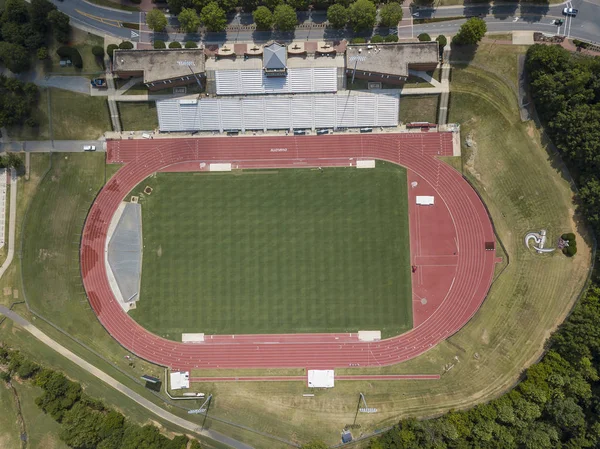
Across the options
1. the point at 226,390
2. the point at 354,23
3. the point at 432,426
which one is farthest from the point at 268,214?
the point at 432,426

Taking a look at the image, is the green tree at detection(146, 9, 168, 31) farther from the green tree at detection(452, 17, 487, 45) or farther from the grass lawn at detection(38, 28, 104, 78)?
the green tree at detection(452, 17, 487, 45)

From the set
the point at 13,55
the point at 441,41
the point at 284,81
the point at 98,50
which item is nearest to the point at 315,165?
the point at 284,81

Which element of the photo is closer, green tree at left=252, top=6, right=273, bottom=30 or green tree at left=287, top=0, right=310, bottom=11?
green tree at left=252, top=6, right=273, bottom=30

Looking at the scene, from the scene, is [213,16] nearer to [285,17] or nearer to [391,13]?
[285,17]

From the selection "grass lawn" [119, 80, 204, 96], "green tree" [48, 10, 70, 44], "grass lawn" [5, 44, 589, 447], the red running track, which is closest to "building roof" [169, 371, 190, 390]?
the red running track

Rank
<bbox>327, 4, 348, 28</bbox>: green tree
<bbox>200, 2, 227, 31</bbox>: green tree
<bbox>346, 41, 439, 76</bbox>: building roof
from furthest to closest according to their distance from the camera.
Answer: <bbox>200, 2, 227, 31</bbox>: green tree, <bbox>327, 4, 348, 28</bbox>: green tree, <bbox>346, 41, 439, 76</bbox>: building roof

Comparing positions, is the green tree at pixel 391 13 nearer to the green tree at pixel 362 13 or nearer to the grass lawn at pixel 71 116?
the green tree at pixel 362 13

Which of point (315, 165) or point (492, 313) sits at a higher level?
point (315, 165)

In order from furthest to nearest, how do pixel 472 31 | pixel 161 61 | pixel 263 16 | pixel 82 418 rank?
pixel 161 61, pixel 263 16, pixel 82 418, pixel 472 31
